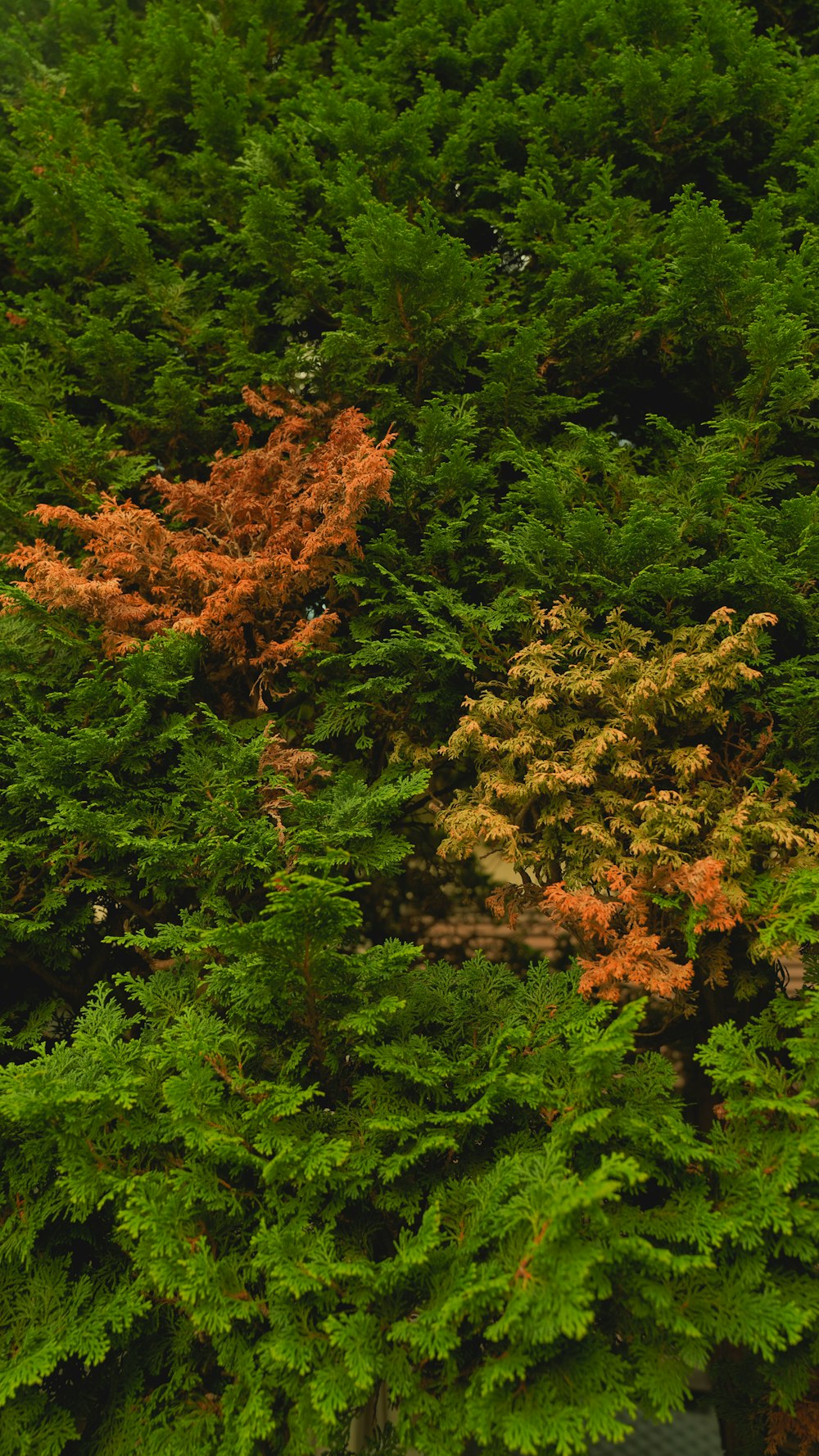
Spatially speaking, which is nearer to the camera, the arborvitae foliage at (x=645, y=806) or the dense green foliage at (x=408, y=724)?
the dense green foliage at (x=408, y=724)

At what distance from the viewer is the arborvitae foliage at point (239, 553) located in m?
3.42

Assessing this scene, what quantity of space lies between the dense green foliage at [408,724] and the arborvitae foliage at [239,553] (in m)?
0.03

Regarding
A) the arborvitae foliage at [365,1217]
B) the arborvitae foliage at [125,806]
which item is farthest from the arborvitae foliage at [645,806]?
the arborvitae foliage at [125,806]

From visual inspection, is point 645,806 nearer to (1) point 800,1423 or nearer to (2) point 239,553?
(1) point 800,1423

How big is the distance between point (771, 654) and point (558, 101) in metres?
3.33

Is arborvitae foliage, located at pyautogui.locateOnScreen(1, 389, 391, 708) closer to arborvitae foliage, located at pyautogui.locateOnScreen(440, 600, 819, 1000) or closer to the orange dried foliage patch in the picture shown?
arborvitae foliage, located at pyautogui.locateOnScreen(440, 600, 819, 1000)

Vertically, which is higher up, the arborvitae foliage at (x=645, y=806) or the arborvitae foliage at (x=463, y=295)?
the arborvitae foliage at (x=463, y=295)

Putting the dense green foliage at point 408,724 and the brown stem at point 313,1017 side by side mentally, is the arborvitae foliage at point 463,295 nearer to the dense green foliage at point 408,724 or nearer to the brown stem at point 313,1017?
the dense green foliage at point 408,724

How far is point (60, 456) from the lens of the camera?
12.8ft

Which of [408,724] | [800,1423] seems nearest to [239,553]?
[408,724]

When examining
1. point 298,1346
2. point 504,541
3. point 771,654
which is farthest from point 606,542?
point 298,1346

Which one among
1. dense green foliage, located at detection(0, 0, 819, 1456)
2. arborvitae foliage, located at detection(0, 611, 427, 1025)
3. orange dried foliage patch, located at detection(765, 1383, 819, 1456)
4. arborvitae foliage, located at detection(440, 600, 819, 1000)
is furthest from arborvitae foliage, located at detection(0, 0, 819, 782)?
orange dried foliage patch, located at detection(765, 1383, 819, 1456)

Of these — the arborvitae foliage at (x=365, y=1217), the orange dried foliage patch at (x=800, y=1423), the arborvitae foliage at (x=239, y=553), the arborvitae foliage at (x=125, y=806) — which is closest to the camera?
the arborvitae foliage at (x=365, y=1217)

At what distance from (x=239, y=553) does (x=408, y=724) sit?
3.76ft
